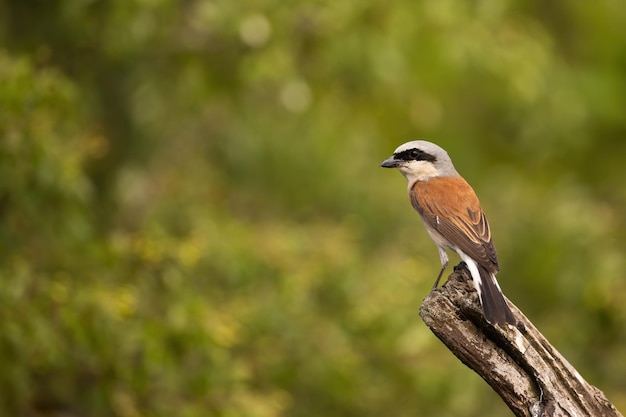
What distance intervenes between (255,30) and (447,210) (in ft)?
9.52

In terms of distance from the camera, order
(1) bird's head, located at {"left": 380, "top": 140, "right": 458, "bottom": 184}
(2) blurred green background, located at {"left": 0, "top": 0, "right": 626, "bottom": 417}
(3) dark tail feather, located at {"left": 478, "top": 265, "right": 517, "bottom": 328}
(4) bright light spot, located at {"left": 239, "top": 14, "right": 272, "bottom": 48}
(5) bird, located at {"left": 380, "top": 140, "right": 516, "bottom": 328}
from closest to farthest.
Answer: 1. (3) dark tail feather, located at {"left": 478, "top": 265, "right": 517, "bottom": 328}
2. (5) bird, located at {"left": 380, "top": 140, "right": 516, "bottom": 328}
3. (2) blurred green background, located at {"left": 0, "top": 0, "right": 626, "bottom": 417}
4. (1) bird's head, located at {"left": 380, "top": 140, "right": 458, "bottom": 184}
5. (4) bright light spot, located at {"left": 239, "top": 14, "right": 272, "bottom": 48}

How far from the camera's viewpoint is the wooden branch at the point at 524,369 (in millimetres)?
3852

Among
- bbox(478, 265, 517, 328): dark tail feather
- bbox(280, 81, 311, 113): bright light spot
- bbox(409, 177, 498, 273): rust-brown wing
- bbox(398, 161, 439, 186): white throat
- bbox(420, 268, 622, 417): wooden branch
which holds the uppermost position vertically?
bbox(280, 81, 311, 113): bright light spot

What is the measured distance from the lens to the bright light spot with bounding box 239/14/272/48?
7.66 m

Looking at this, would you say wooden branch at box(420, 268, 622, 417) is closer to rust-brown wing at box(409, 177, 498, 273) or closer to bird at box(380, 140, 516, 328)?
bird at box(380, 140, 516, 328)

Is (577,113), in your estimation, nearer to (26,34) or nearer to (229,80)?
(229,80)

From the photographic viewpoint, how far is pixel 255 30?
771cm

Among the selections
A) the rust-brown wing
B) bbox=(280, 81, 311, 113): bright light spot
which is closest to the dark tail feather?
the rust-brown wing

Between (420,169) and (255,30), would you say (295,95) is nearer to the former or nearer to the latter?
(255,30)

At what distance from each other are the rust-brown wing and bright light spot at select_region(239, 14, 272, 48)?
7.94 feet

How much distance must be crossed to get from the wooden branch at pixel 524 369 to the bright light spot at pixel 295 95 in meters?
4.34

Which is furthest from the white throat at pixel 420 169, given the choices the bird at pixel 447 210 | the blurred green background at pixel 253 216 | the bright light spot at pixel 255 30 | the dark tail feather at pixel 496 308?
the bright light spot at pixel 255 30

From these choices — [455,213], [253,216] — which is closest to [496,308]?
[455,213]

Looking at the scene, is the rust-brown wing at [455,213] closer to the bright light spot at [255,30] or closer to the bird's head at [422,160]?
the bird's head at [422,160]
